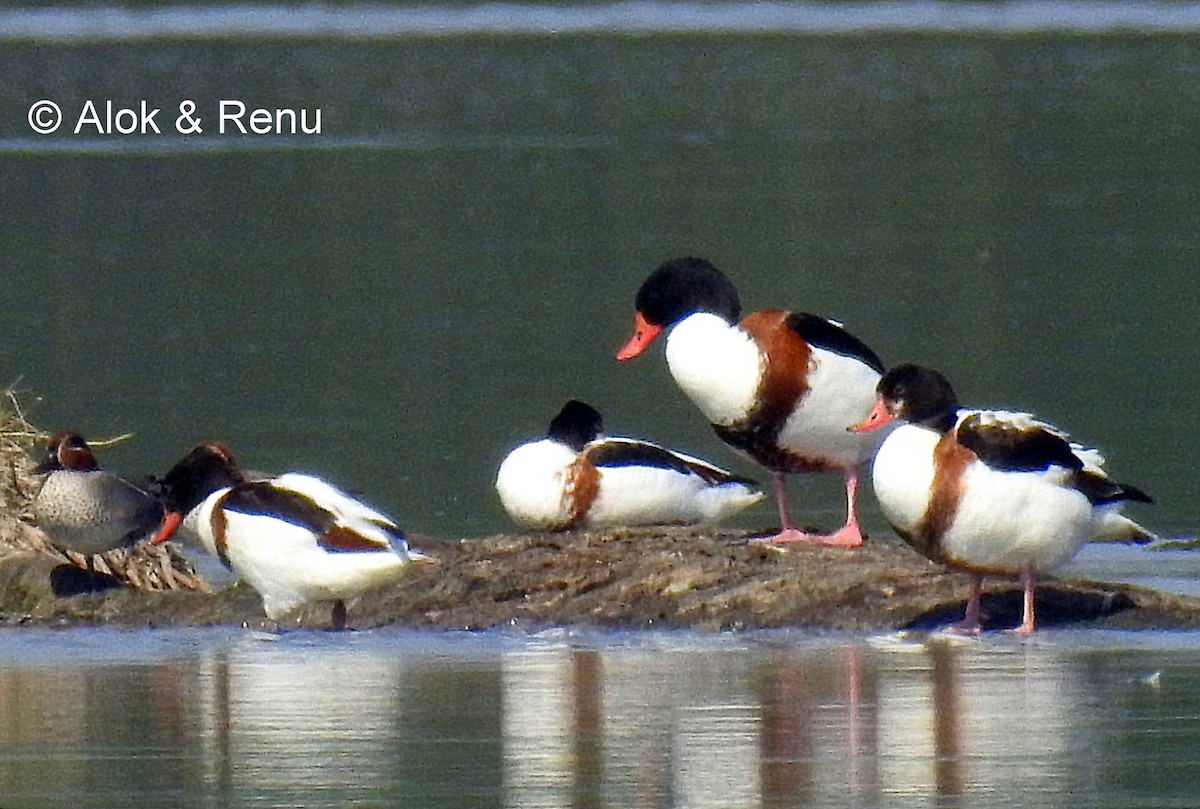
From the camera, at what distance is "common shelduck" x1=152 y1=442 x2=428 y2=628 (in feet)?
38.9

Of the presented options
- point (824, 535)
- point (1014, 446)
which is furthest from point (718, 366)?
point (1014, 446)

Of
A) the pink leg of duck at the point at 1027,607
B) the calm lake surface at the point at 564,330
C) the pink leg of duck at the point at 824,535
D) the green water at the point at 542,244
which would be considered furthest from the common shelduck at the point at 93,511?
the pink leg of duck at the point at 1027,607

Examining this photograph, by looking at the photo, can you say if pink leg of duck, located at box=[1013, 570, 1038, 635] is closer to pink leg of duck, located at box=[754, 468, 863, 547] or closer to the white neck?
pink leg of duck, located at box=[754, 468, 863, 547]

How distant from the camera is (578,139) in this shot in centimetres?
4700

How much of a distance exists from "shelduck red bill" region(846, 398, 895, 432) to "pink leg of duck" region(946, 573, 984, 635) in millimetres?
700

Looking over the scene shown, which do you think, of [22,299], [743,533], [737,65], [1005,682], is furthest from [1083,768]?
[737,65]

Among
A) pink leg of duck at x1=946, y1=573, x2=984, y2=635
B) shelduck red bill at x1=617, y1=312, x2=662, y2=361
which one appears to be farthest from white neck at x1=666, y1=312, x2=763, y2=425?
pink leg of duck at x1=946, y1=573, x2=984, y2=635

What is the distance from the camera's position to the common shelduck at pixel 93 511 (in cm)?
1252

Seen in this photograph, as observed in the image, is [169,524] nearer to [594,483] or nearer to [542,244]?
[594,483]

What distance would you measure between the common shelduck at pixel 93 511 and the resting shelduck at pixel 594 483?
4.95ft

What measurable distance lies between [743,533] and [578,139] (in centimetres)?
3399

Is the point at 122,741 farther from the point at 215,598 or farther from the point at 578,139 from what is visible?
the point at 578,139

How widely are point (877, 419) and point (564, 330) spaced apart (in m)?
12.0

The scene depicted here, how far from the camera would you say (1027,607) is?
37.5ft
